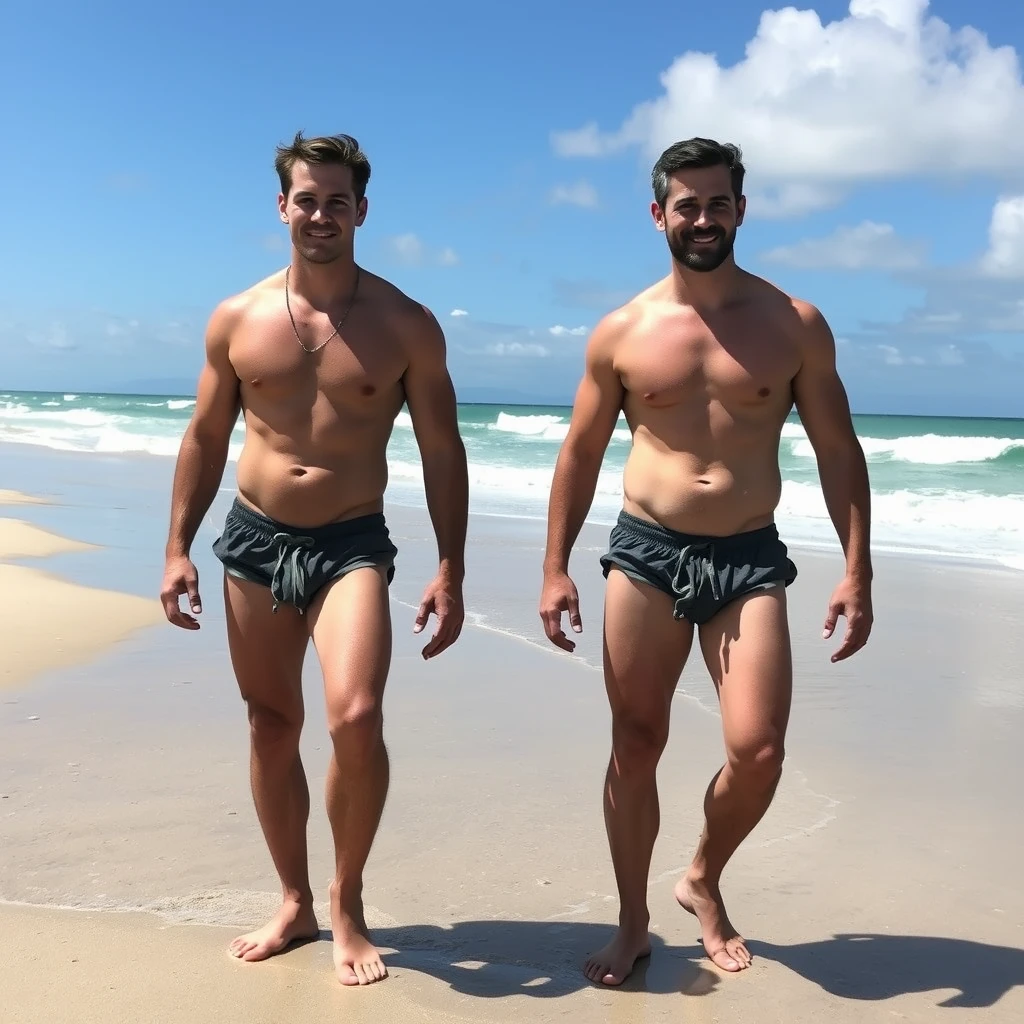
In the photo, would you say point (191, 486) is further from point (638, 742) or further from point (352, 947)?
point (638, 742)

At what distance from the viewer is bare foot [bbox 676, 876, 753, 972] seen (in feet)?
11.9

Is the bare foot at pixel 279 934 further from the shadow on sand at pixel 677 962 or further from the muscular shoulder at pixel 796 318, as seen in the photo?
the muscular shoulder at pixel 796 318

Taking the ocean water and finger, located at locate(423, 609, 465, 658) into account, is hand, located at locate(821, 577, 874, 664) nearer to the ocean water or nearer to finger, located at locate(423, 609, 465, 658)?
finger, located at locate(423, 609, 465, 658)

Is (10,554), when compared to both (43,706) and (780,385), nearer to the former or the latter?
(43,706)

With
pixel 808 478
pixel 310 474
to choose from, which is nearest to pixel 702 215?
pixel 310 474

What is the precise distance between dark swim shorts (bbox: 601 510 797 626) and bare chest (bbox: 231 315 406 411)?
2.88 feet

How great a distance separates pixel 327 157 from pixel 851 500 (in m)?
1.82

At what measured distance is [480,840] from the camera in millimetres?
4559

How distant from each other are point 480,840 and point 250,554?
4.91ft

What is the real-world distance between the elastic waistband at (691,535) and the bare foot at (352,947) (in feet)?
4.34

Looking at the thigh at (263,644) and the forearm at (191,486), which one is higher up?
the forearm at (191,486)

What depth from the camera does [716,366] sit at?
145 inches

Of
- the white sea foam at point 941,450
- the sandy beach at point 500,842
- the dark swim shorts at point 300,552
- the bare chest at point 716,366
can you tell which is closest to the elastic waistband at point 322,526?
the dark swim shorts at point 300,552

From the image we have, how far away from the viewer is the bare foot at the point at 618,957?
11.6ft
